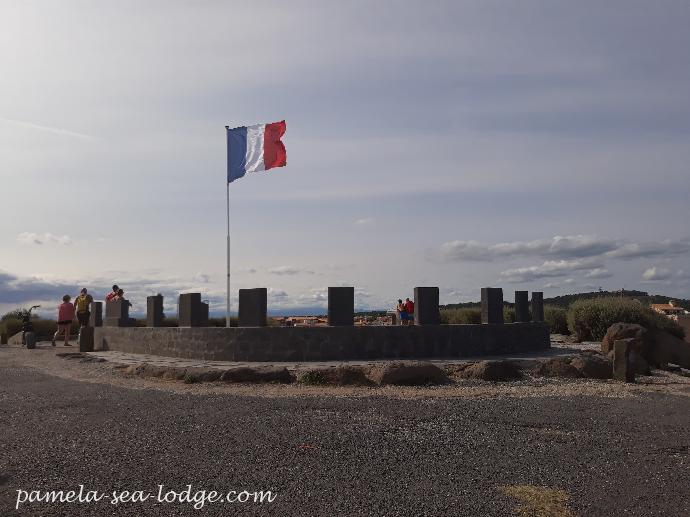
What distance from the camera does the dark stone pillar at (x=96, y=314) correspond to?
794 inches

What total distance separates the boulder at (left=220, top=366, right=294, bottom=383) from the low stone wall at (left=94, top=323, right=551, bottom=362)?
7.00 ft

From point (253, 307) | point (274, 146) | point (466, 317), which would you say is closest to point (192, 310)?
point (253, 307)

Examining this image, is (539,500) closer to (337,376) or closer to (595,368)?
(337,376)

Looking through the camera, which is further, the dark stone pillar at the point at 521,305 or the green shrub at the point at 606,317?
the green shrub at the point at 606,317

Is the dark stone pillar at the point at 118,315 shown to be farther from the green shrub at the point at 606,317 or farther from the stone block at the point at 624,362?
the green shrub at the point at 606,317

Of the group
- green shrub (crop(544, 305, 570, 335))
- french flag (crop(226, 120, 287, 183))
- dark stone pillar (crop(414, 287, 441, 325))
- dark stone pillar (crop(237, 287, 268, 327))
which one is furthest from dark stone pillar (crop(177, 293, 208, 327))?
green shrub (crop(544, 305, 570, 335))

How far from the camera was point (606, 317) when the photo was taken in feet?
64.8

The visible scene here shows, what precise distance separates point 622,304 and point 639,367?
8.69m

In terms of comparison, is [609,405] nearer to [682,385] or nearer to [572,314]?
[682,385]

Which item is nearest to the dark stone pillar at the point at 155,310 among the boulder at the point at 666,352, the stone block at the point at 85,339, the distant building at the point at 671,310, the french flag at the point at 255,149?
the stone block at the point at 85,339

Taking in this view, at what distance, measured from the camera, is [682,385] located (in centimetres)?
1064

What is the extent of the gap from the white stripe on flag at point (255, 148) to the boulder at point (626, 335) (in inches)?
368

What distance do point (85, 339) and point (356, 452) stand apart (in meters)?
14.0

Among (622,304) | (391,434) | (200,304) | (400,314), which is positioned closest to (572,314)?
(622,304)
